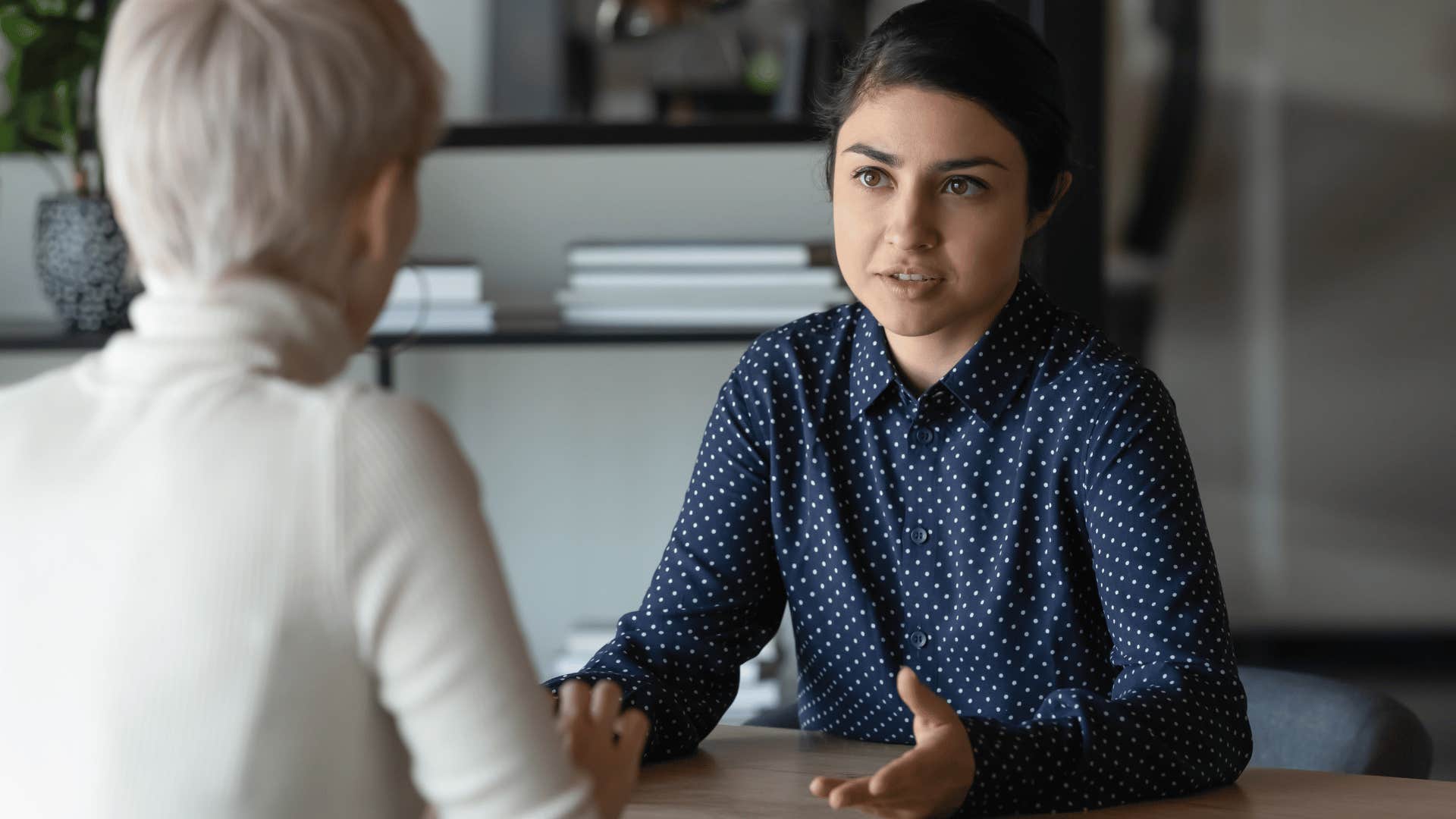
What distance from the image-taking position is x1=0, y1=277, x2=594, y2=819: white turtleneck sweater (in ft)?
1.91

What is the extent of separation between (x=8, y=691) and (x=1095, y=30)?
2123mm

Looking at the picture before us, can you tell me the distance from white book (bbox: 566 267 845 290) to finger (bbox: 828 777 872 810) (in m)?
1.42

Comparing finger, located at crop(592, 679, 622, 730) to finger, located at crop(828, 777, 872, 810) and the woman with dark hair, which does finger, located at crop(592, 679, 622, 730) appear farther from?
the woman with dark hair

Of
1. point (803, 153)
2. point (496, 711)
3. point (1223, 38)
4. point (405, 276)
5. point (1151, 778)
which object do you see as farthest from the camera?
point (1223, 38)

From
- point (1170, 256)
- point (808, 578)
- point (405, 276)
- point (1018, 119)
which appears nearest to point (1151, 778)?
point (808, 578)

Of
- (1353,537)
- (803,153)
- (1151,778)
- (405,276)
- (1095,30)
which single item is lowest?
(1353,537)

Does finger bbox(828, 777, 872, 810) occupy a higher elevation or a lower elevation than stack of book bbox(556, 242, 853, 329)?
lower

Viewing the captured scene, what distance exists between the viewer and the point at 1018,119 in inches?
52.5

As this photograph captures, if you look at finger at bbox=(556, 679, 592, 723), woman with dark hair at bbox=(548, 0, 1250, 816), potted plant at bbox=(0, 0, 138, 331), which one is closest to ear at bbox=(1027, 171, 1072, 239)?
woman with dark hair at bbox=(548, 0, 1250, 816)

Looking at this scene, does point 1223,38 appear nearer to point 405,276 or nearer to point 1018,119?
point 405,276

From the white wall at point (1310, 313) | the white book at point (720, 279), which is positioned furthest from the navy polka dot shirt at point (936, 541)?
the white wall at point (1310, 313)

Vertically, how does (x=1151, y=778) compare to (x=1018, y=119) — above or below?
below

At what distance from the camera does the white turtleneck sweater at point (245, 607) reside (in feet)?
1.91

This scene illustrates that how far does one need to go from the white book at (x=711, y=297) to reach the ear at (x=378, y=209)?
1600 millimetres
